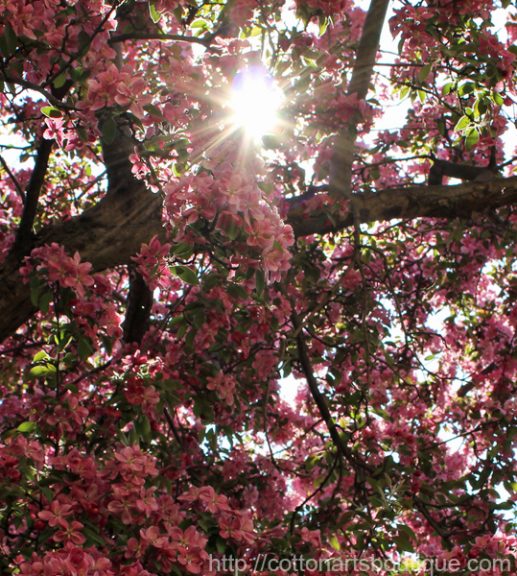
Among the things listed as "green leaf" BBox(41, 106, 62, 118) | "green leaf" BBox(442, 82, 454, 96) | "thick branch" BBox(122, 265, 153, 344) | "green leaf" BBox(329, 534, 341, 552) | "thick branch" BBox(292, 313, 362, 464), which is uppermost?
"green leaf" BBox(442, 82, 454, 96)

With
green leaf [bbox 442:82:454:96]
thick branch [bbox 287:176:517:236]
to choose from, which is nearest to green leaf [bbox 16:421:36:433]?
thick branch [bbox 287:176:517:236]

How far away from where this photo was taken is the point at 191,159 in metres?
2.55

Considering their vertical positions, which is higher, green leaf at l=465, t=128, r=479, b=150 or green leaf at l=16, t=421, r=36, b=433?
green leaf at l=465, t=128, r=479, b=150

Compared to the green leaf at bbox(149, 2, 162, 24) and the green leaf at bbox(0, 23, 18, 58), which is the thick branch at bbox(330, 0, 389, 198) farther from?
the green leaf at bbox(0, 23, 18, 58)

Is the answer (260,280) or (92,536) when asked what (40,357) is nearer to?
(92,536)

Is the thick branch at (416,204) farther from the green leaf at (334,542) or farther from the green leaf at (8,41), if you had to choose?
the green leaf at (8,41)

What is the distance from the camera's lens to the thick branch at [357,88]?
398 cm

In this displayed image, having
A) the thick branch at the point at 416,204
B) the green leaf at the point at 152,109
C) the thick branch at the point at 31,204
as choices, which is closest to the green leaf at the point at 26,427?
the thick branch at the point at 31,204

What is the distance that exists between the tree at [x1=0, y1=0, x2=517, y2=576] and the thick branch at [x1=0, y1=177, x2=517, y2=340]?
12mm

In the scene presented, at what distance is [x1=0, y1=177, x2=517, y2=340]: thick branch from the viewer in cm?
318

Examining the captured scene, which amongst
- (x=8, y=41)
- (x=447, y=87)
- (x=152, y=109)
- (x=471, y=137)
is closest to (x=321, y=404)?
(x=471, y=137)

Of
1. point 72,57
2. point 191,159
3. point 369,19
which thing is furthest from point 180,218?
point 369,19

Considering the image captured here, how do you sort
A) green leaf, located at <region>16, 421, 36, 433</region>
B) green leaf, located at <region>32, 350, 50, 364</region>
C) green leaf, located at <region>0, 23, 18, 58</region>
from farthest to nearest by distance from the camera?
green leaf, located at <region>32, 350, 50, 364</region> < green leaf, located at <region>16, 421, 36, 433</region> < green leaf, located at <region>0, 23, 18, 58</region>

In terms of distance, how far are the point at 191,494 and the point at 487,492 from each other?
1671 millimetres
